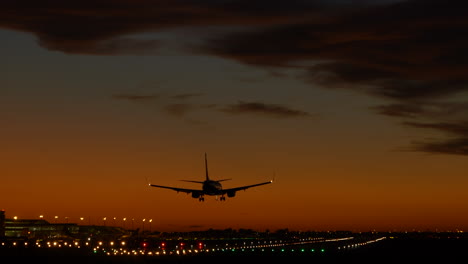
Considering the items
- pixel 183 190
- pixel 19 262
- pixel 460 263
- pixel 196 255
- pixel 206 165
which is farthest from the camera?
pixel 206 165

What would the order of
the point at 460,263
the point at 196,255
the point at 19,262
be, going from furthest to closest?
the point at 196,255, the point at 460,263, the point at 19,262

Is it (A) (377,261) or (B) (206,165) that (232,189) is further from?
(A) (377,261)

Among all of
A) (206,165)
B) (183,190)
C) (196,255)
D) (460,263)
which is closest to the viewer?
(460,263)

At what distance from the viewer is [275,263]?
334 feet

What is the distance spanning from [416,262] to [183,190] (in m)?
52.1

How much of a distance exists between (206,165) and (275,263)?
81385 mm

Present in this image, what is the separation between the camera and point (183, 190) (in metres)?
148

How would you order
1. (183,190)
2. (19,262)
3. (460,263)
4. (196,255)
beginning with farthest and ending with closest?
(183,190) < (196,255) < (460,263) < (19,262)

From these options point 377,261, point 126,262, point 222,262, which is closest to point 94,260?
point 126,262

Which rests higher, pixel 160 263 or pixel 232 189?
pixel 232 189

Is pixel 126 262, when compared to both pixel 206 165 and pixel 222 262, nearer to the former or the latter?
pixel 222 262

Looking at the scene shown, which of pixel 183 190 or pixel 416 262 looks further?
pixel 183 190

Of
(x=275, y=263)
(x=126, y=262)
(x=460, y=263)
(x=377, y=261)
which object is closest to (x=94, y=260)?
(x=126, y=262)

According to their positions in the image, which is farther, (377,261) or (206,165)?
(206,165)
